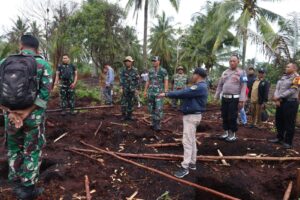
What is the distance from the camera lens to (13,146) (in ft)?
12.1

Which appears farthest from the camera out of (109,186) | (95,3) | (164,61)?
(164,61)

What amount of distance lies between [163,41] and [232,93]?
97.1 ft

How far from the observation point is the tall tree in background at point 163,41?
3441cm

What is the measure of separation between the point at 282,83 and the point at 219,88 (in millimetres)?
1388

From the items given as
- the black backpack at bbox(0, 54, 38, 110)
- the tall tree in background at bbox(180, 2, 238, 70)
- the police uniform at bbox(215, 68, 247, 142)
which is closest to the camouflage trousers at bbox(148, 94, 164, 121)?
the police uniform at bbox(215, 68, 247, 142)

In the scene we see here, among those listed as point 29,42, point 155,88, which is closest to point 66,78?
point 155,88

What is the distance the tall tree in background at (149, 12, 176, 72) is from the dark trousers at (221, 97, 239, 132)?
27577 millimetres

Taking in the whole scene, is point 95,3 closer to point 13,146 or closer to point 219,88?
point 219,88

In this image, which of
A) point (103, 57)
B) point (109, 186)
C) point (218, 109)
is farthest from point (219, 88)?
point (103, 57)

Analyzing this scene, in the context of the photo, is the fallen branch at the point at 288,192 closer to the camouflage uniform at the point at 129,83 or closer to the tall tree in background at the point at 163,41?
the camouflage uniform at the point at 129,83

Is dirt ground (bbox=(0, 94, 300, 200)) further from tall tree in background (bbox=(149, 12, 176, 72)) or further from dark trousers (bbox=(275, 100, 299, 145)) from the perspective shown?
tall tree in background (bbox=(149, 12, 176, 72))

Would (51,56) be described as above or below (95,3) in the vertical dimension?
below

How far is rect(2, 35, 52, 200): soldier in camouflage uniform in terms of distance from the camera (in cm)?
355

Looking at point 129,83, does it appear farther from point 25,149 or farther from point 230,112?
point 25,149
